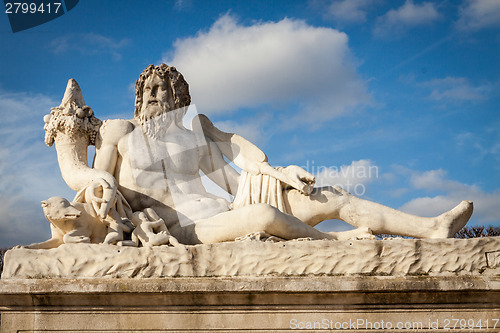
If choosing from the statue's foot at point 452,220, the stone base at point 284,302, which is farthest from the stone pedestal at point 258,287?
the statue's foot at point 452,220

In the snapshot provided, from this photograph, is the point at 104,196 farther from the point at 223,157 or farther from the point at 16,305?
the point at 223,157

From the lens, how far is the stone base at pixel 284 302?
5.16 m

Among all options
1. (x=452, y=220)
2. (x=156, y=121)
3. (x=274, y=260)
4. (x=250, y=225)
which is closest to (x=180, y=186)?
(x=156, y=121)

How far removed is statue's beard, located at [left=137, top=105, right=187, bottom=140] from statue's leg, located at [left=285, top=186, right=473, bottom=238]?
5.56 feet

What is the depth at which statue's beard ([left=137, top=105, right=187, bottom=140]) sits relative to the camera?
22.7ft

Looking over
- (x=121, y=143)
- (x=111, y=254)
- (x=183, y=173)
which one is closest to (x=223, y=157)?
(x=183, y=173)

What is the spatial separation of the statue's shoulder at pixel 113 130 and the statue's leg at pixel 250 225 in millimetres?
1490

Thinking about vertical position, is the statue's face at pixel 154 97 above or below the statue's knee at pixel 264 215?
above

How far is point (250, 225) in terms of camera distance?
5898 millimetres

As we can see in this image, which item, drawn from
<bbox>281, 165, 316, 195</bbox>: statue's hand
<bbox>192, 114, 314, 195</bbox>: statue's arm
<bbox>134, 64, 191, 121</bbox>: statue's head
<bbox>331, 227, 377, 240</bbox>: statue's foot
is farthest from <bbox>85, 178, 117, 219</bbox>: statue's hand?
<bbox>331, 227, 377, 240</bbox>: statue's foot

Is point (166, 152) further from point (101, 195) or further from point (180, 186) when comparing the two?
point (101, 195)

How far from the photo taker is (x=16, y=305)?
5.41m

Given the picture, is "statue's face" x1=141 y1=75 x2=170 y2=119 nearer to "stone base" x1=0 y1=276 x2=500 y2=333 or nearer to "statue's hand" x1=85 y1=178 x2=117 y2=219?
"statue's hand" x1=85 y1=178 x2=117 y2=219

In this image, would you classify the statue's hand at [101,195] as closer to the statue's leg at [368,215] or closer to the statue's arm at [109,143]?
the statue's arm at [109,143]
